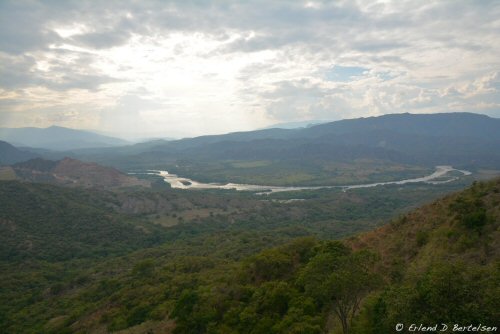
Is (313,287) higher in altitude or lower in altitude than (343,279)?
lower

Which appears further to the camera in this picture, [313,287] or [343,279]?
[313,287]

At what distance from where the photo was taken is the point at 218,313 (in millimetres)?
33594

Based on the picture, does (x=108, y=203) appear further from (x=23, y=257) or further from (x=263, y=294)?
(x=263, y=294)

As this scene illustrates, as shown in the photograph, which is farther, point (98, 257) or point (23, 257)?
point (98, 257)

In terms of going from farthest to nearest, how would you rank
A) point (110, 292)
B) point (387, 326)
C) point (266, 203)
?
1. point (266, 203)
2. point (110, 292)
3. point (387, 326)

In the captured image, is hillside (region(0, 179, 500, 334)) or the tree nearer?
hillside (region(0, 179, 500, 334))

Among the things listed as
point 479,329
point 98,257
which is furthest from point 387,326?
point 98,257

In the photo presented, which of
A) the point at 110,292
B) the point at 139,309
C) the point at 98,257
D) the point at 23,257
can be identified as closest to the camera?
the point at 139,309

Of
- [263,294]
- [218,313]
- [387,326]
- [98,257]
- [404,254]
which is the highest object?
[387,326]

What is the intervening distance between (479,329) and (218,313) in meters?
25.0

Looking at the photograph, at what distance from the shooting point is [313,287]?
2319 cm

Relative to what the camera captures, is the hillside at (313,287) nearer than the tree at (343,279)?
Yes

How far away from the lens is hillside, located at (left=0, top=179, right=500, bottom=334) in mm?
14703

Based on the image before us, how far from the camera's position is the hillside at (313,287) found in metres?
14.7
